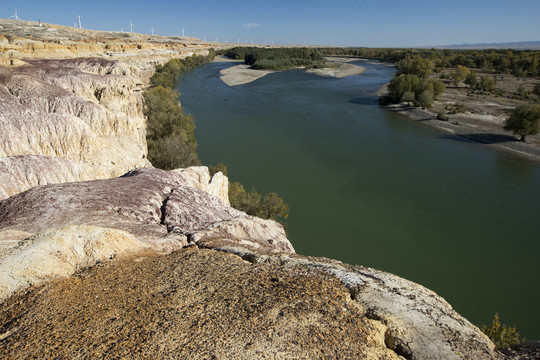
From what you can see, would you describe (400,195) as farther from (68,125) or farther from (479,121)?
(479,121)

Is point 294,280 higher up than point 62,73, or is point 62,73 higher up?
point 62,73

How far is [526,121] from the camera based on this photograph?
36.3 m

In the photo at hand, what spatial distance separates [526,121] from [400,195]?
2366 cm

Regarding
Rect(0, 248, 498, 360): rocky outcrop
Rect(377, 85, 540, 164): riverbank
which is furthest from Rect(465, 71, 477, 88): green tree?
Rect(0, 248, 498, 360): rocky outcrop

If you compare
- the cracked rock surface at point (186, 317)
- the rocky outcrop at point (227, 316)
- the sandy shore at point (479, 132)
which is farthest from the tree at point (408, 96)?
the cracked rock surface at point (186, 317)

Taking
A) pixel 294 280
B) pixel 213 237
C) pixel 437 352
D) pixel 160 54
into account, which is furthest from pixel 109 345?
pixel 160 54

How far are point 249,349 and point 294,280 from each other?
2.02m

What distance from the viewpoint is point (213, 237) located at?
9133 mm

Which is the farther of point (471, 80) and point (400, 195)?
point (471, 80)

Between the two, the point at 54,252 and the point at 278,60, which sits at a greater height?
the point at 278,60

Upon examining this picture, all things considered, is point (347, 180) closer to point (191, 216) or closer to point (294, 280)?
point (191, 216)

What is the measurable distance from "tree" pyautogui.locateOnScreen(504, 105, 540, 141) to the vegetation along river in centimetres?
530

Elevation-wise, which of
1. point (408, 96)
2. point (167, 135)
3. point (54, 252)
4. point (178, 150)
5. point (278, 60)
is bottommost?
point (178, 150)

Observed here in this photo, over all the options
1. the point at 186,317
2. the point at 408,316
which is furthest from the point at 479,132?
the point at 186,317
